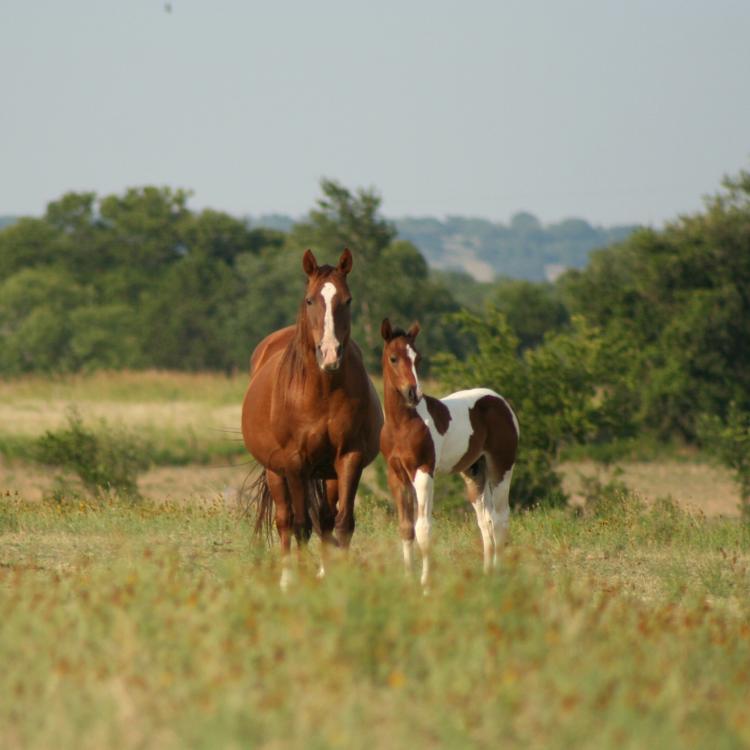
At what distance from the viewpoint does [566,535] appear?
12320mm

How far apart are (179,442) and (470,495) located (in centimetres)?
2628

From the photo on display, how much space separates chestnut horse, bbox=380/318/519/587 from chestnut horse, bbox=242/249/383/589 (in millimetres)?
253

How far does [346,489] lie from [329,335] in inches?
46.1

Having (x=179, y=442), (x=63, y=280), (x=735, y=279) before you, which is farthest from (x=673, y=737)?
(x=63, y=280)

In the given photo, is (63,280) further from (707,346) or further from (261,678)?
(261,678)

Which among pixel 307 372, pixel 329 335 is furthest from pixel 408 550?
pixel 329 335

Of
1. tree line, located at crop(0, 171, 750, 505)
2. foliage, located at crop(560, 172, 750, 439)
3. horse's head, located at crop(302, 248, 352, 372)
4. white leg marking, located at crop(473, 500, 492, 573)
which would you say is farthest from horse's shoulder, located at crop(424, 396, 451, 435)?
foliage, located at crop(560, 172, 750, 439)

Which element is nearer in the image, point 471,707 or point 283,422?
point 471,707

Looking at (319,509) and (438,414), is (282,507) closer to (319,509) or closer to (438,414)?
(319,509)

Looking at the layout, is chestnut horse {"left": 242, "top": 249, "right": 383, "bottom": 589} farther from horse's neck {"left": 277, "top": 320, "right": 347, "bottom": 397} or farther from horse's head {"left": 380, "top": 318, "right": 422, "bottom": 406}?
horse's head {"left": 380, "top": 318, "right": 422, "bottom": 406}

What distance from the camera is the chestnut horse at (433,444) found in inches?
358

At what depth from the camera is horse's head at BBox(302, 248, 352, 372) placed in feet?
27.3

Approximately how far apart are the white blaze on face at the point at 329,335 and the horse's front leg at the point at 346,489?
954 millimetres

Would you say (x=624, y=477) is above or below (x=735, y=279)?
below
